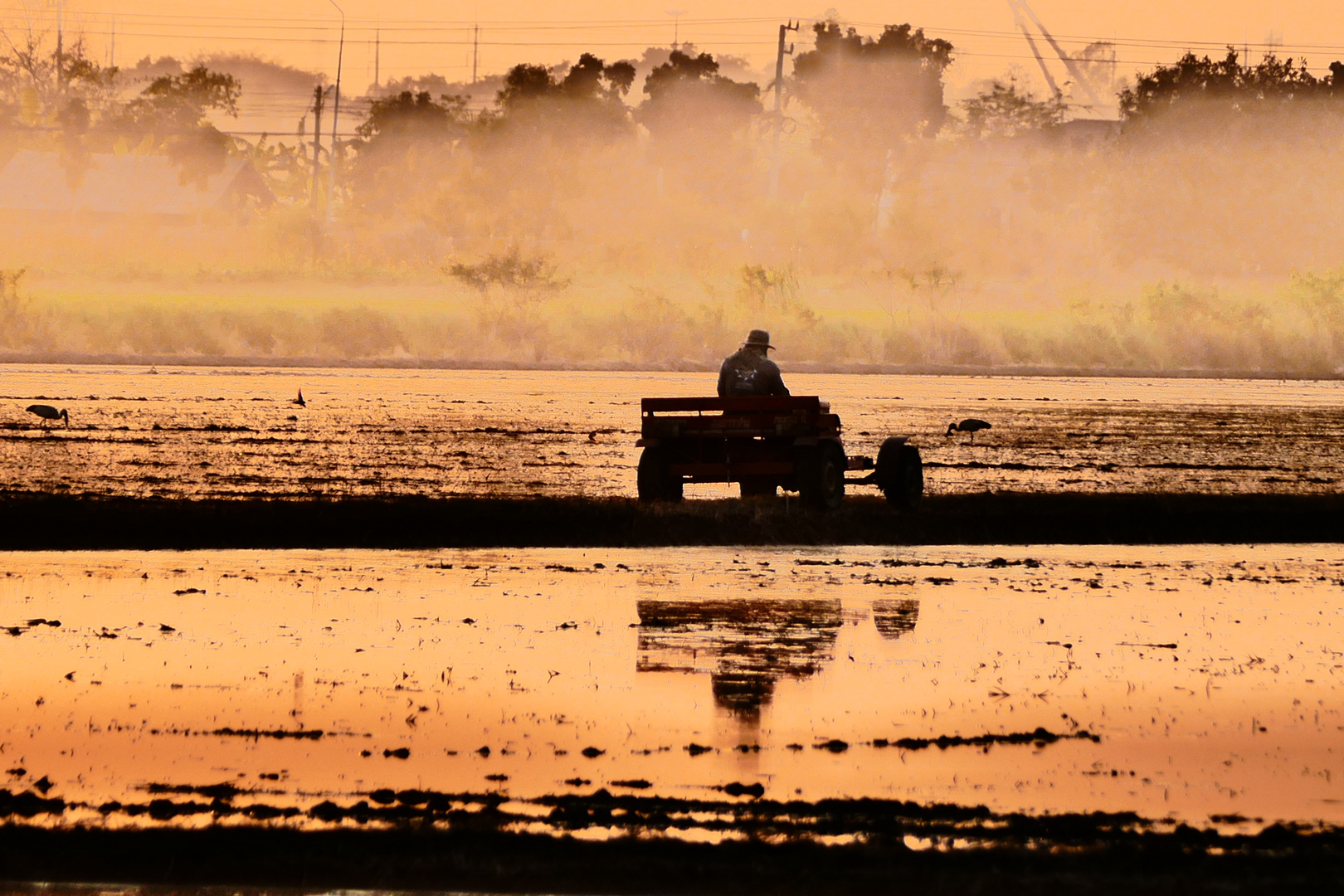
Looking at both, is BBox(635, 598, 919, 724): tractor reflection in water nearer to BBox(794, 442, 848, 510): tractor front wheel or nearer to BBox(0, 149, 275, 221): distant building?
BBox(794, 442, 848, 510): tractor front wheel

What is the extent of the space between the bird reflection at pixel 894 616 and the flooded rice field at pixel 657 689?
0.16ft

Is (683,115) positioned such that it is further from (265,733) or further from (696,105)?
(265,733)

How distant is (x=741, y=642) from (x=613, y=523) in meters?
7.31

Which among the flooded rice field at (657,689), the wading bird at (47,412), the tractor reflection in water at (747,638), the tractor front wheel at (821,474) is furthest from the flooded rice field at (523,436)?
the tractor reflection in water at (747,638)

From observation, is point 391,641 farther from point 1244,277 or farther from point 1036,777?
point 1244,277

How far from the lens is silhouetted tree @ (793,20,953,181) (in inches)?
4129

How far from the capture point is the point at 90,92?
403 feet

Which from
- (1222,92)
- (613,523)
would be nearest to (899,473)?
(613,523)

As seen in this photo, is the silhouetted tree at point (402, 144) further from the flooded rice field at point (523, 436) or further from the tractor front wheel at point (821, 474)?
the tractor front wheel at point (821, 474)

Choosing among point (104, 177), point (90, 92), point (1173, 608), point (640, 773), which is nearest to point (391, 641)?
point (640, 773)

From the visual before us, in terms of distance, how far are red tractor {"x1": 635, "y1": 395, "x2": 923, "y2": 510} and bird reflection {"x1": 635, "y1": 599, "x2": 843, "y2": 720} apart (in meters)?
6.36

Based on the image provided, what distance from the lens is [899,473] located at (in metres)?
19.4

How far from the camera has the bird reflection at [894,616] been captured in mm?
11612

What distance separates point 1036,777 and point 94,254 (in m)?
102
